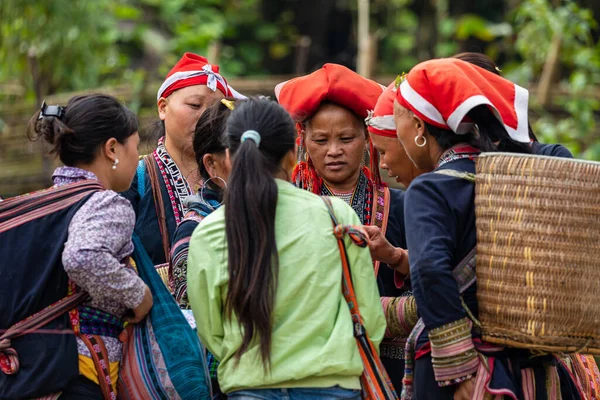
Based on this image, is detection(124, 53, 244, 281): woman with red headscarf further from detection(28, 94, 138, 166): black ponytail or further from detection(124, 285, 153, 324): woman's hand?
detection(28, 94, 138, 166): black ponytail

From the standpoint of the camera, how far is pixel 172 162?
4262 mm

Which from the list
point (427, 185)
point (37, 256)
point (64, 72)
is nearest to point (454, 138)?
point (427, 185)

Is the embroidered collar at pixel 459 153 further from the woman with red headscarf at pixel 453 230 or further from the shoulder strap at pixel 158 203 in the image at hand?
the shoulder strap at pixel 158 203

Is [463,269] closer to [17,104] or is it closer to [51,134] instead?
[51,134]

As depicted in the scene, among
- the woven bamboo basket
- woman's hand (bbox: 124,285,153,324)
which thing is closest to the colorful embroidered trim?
woman's hand (bbox: 124,285,153,324)

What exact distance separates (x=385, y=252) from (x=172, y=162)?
1.27 metres

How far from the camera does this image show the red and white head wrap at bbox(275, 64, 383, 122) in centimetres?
399

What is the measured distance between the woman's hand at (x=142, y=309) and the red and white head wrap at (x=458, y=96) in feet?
3.74

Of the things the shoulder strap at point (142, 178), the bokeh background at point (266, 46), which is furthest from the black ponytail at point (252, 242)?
the bokeh background at point (266, 46)

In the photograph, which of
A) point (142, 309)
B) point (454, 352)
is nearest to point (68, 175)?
point (142, 309)

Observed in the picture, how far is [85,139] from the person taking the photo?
3219 mm

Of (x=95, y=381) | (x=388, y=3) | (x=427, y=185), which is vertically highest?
(x=388, y=3)

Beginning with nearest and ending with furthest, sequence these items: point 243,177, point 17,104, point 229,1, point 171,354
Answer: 1. point 243,177
2. point 171,354
3. point 17,104
4. point 229,1

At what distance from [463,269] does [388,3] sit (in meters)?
12.5
